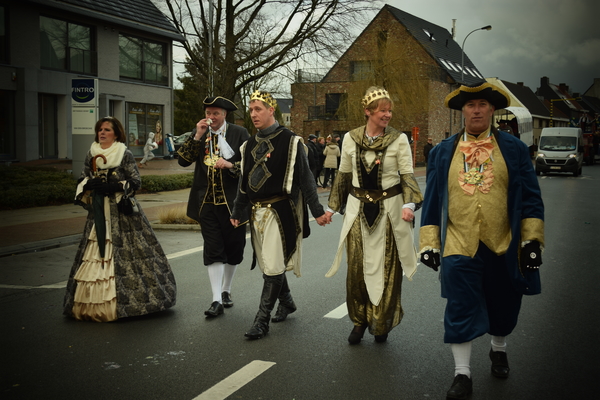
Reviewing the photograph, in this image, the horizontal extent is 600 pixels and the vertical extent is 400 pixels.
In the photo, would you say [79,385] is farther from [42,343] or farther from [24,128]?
[24,128]

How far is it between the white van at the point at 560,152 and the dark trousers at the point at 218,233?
29246 mm

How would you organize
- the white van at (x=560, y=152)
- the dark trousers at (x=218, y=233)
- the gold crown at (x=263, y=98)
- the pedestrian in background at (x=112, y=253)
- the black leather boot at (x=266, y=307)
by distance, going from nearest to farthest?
the black leather boot at (x=266, y=307), the gold crown at (x=263, y=98), the pedestrian in background at (x=112, y=253), the dark trousers at (x=218, y=233), the white van at (x=560, y=152)

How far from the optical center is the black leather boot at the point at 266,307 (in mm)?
5281

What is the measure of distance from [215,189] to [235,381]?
227 centimetres

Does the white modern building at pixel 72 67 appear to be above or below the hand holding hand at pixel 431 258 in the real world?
above

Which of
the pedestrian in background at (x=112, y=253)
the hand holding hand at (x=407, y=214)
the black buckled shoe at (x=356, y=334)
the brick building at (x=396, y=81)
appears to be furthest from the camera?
the brick building at (x=396, y=81)

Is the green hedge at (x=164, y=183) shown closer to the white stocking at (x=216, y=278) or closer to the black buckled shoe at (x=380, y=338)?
the white stocking at (x=216, y=278)

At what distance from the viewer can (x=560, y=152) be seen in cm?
3291

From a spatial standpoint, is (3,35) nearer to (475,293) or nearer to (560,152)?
(560,152)

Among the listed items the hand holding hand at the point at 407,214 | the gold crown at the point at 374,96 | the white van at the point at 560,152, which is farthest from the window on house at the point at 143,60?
the hand holding hand at the point at 407,214

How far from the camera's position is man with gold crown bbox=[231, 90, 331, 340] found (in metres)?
5.43

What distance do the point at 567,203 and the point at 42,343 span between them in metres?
15.6

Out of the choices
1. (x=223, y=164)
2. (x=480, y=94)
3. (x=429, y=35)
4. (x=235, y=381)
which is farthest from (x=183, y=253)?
(x=429, y=35)

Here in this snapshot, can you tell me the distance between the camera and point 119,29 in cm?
3152
